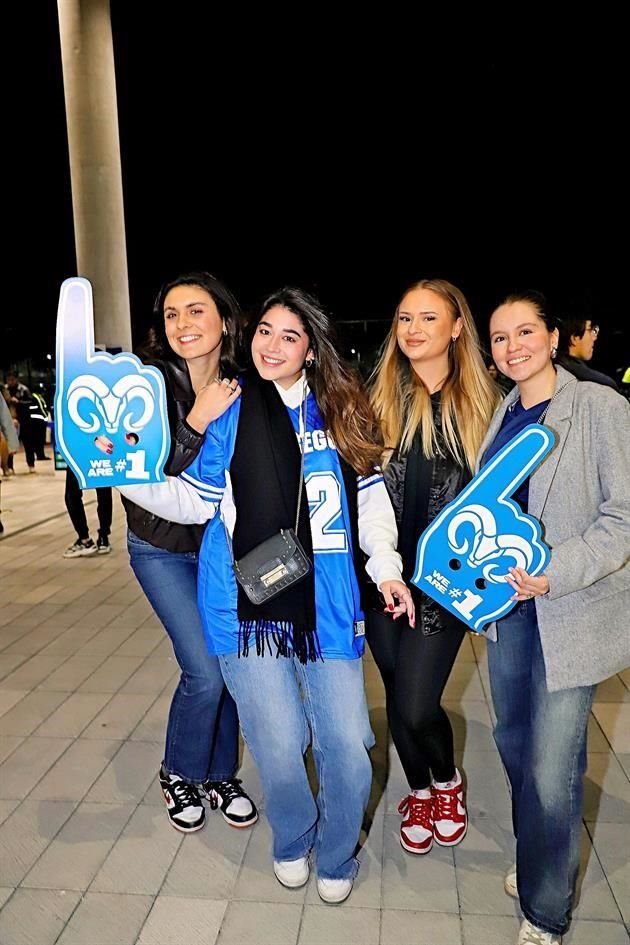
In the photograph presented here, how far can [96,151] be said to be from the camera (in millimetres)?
A: 9195

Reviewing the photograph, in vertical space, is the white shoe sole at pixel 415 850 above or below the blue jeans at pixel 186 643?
below

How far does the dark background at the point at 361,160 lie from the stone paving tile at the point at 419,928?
663cm

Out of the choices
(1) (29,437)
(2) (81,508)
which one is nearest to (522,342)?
(2) (81,508)

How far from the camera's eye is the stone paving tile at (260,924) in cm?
205

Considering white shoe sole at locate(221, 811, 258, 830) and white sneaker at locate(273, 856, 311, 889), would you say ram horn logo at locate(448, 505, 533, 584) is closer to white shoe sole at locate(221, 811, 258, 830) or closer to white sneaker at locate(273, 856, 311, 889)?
white sneaker at locate(273, 856, 311, 889)

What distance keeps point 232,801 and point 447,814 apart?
0.79 m

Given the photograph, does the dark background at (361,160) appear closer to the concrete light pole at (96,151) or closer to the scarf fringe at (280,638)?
the concrete light pole at (96,151)

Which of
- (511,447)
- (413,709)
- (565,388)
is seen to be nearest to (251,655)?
(413,709)

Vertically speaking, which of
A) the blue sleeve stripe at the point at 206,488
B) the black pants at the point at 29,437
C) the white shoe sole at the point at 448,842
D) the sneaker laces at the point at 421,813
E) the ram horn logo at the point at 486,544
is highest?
the blue sleeve stripe at the point at 206,488

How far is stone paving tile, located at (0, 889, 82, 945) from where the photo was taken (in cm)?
208

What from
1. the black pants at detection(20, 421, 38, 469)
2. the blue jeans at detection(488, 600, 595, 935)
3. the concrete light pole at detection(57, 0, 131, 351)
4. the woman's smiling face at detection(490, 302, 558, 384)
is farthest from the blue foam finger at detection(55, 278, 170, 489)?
the black pants at detection(20, 421, 38, 469)

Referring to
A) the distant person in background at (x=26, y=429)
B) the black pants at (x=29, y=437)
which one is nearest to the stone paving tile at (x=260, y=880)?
the distant person in background at (x=26, y=429)

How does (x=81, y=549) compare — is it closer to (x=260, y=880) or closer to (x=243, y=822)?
(x=243, y=822)

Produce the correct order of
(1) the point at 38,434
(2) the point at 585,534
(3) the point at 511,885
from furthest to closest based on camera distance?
(1) the point at 38,434 < (3) the point at 511,885 < (2) the point at 585,534
